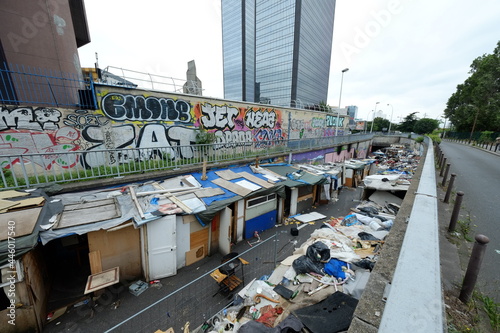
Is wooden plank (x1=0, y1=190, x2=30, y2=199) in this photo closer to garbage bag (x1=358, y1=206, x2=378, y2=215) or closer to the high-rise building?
garbage bag (x1=358, y1=206, x2=378, y2=215)

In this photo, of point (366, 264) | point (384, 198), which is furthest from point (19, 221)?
point (384, 198)

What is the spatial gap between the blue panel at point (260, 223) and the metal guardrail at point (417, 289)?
7.42 m

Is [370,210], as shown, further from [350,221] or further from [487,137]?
[487,137]

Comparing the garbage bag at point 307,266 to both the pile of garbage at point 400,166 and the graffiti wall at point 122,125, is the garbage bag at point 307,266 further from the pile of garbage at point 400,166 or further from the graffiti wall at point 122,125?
the pile of garbage at point 400,166

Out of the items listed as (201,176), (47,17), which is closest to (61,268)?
(201,176)

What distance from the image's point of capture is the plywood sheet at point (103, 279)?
5121 mm

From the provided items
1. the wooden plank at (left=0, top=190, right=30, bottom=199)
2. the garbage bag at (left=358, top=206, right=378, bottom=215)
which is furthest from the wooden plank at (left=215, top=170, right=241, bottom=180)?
the wooden plank at (left=0, top=190, right=30, bottom=199)

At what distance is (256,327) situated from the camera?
9.45ft

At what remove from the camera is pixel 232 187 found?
8.30m

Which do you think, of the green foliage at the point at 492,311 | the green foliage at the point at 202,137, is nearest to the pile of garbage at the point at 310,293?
the green foliage at the point at 492,311

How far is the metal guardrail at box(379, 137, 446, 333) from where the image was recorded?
104 centimetres

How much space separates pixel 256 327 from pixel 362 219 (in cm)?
524

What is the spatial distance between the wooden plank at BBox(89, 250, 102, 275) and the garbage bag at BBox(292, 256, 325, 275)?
5.72 meters

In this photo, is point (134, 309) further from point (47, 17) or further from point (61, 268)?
point (47, 17)
